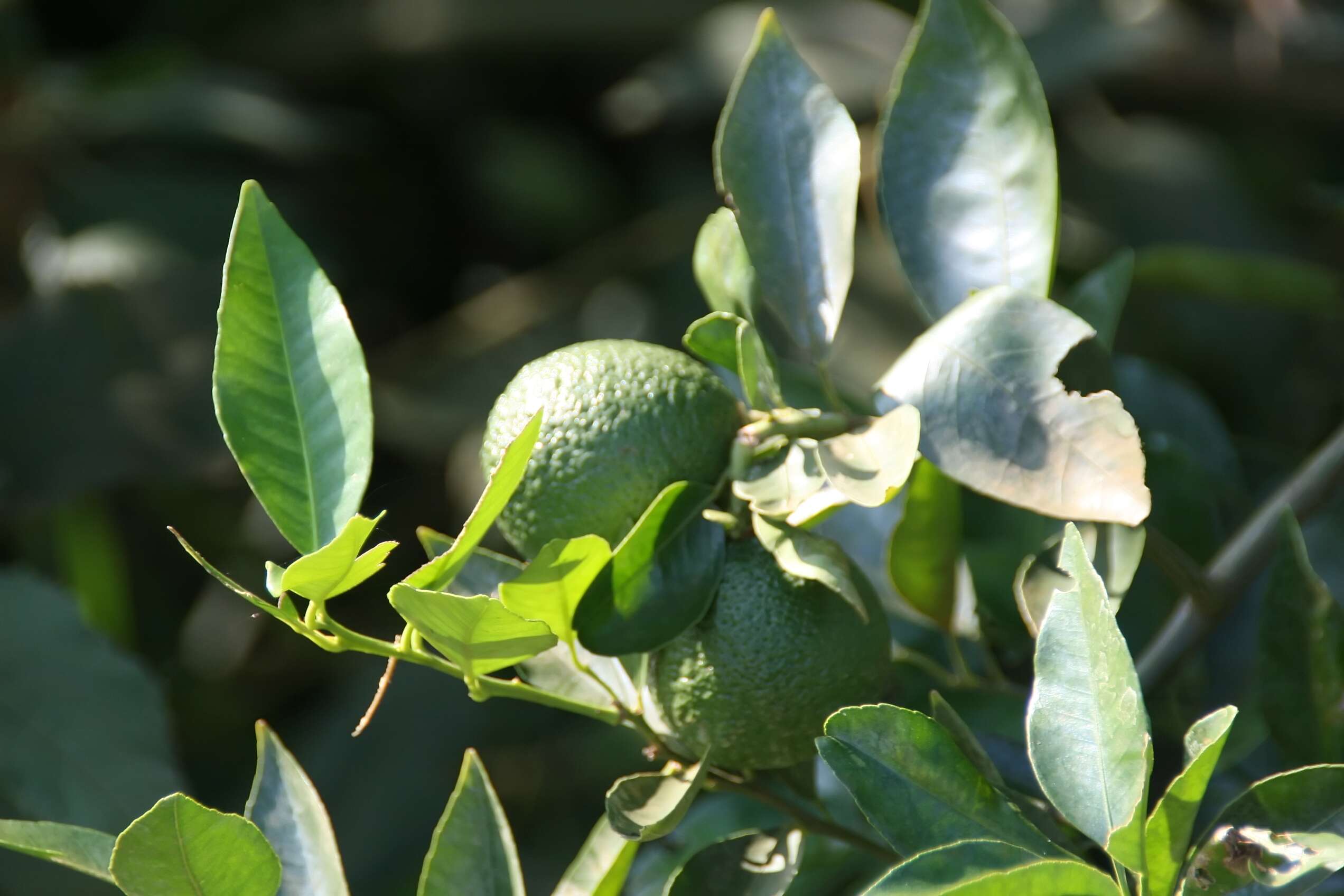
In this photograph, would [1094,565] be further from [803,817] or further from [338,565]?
[338,565]

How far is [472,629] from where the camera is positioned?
0.42 meters

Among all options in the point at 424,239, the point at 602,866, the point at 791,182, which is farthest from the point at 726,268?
the point at 424,239

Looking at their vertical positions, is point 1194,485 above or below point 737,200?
below

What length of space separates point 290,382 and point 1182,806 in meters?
0.33

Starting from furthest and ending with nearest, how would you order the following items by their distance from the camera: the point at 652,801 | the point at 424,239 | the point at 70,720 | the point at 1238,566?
the point at 424,239 < the point at 70,720 < the point at 1238,566 < the point at 652,801

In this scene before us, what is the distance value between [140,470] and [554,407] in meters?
0.77

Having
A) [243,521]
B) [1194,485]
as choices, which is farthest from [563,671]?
[243,521]

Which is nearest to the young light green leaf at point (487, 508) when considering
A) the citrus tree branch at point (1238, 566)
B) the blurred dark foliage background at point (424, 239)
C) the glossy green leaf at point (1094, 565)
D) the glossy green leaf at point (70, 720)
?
the glossy green leaf at point (1094, 565)

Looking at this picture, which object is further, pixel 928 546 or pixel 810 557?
pixel 928 546

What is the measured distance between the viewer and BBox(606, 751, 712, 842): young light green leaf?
447 mm

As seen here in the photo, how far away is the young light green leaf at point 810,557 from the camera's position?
1.47 feet

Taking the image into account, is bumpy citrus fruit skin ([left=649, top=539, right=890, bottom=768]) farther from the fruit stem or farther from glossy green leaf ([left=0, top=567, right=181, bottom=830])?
glossy green leaf ([left=0, top=567, right=181, bottom=830])

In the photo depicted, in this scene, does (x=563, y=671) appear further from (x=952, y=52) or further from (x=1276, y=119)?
(x=1276, y=119)

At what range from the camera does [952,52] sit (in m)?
0.54
